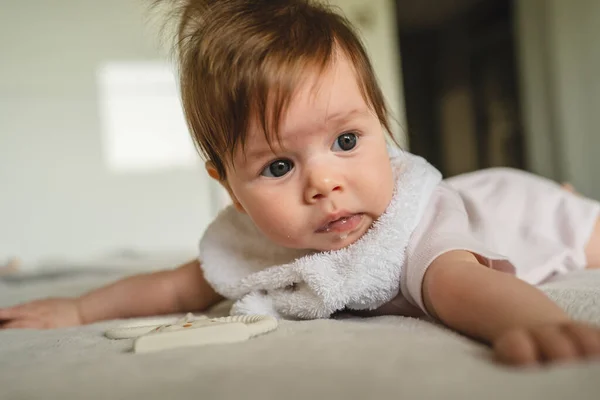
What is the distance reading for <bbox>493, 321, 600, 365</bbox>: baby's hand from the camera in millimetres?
400

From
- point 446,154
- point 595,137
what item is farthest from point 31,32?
point 446,154

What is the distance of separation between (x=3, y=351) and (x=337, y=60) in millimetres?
499

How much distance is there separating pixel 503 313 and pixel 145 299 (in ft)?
1.99

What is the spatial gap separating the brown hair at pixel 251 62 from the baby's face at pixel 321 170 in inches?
0.8

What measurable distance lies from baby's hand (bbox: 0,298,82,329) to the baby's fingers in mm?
734

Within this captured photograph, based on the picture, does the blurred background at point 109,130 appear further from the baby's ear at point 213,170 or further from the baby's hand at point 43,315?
the baby's ear at point 213,170

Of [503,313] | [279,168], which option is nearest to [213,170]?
[279,168]

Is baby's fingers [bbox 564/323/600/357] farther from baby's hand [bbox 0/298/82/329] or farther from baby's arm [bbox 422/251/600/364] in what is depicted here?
baby's hand [bbox 0/298/82/329]

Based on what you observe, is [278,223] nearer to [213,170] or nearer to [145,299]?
[213,170]

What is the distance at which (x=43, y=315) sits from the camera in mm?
→ 909

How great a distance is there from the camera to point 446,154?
6188 mm

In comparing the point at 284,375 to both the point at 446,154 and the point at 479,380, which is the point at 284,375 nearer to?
the point at 479,380

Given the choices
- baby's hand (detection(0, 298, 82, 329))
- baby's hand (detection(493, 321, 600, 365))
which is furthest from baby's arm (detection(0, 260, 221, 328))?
baby's hand (detection(493, 321, 600, 365))

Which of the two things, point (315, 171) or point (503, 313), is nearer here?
point (503, 313)
